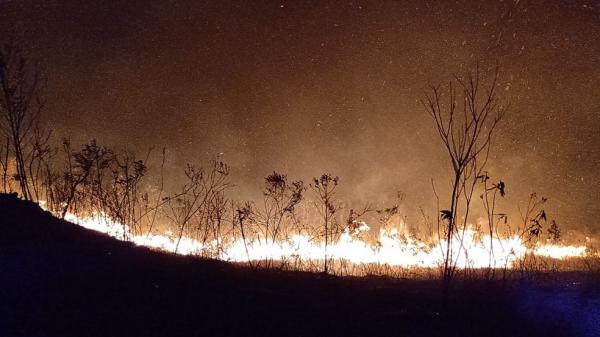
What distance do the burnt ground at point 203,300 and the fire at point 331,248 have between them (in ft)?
5.16

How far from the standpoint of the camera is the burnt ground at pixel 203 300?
6113 millimetres

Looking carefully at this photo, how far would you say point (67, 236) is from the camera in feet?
34.6

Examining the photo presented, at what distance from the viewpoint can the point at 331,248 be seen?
16562 millimetres

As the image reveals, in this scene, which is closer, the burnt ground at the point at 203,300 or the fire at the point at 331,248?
the burnt ground at the point at 203,300

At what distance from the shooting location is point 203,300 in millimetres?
7023

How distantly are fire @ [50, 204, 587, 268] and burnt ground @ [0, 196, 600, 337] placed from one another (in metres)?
1.57

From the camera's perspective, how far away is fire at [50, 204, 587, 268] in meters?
13.2

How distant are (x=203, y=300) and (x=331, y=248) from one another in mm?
9932

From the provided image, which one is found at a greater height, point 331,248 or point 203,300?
point 331,248

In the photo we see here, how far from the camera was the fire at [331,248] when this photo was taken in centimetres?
1324

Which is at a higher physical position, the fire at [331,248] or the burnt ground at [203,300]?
the fire at [331,248]

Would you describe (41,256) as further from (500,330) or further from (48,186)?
(500,330)

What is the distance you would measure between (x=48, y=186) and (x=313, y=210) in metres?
12.8

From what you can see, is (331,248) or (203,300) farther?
(331,248)
